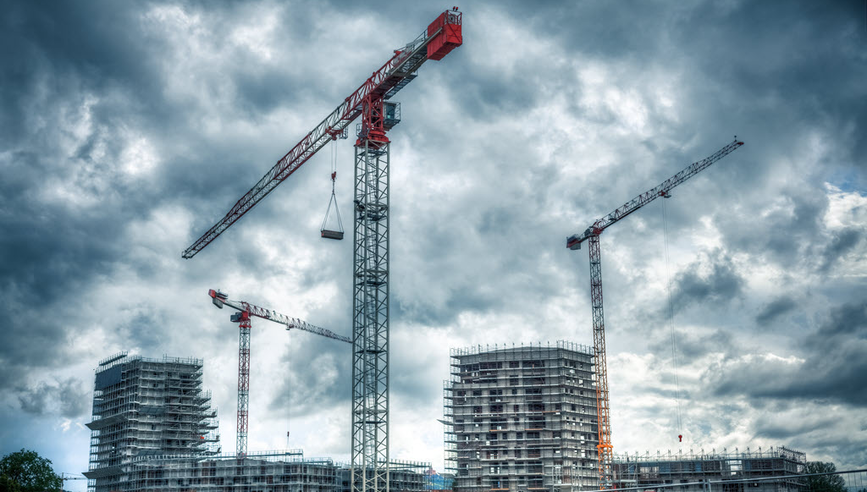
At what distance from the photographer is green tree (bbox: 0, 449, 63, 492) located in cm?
15612

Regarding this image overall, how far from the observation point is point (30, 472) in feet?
523

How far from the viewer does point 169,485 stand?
171500 millimetres

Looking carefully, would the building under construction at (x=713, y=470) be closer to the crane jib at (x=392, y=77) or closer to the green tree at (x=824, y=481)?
the green tree at (x=824, y=481)

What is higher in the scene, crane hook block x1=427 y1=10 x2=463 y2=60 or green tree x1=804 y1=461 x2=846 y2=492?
crane hook block x1=427 y1=10 x2=463 y2=60

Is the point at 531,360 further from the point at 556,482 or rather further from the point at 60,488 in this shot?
the point at 60,488

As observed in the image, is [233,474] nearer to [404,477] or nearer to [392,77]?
[404,477]

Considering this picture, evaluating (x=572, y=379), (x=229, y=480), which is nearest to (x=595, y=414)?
(x=572, y=379)

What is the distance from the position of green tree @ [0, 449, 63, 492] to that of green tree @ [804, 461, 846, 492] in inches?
5021

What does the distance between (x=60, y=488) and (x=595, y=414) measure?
109 meters

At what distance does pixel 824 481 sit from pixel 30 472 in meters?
136

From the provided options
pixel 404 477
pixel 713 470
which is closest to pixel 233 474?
pixel 404 477

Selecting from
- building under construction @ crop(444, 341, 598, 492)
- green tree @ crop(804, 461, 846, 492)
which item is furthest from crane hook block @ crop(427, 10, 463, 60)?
building under construction @ crop(444, 341, 598, 492)

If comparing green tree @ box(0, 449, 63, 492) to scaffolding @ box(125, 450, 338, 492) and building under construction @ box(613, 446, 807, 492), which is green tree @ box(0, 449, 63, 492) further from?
building under construction @ box(613, 446, 807, 492)

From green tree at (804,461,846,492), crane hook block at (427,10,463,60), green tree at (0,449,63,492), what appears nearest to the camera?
green tree at (804,461,846,492)
